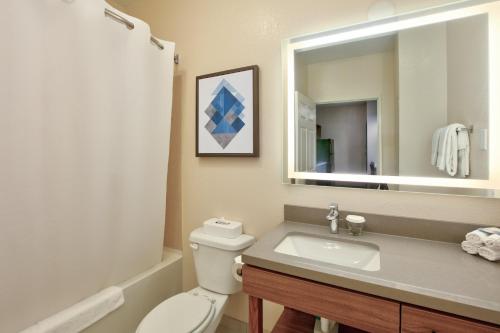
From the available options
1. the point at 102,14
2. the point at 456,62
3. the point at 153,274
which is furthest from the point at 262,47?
the point at 153,274

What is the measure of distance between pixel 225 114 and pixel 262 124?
0.27 meters

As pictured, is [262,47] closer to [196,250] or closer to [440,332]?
[196,250]

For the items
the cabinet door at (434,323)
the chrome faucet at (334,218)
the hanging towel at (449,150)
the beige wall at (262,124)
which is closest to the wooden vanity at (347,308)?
the cabinet door at (434,323)

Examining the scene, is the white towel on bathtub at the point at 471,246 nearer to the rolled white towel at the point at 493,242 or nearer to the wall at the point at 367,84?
the rolled white towel at the point at 493,242

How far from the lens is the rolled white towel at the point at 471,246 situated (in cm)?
94

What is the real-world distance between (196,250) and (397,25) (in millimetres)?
1585

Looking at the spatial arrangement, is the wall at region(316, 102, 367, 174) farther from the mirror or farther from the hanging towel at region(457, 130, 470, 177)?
the hanging towel at region(457, 130, 470, 177)

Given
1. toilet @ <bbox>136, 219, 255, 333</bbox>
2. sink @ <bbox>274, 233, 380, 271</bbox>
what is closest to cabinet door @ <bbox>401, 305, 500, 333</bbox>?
sink @ <bbox>274, 233, 380, 271</bbox>

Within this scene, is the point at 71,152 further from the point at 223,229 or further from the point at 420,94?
the point at 420,94

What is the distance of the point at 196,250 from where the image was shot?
1.50m

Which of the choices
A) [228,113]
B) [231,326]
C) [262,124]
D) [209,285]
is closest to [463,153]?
[262,124]

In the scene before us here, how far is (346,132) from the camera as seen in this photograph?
1.30 meters

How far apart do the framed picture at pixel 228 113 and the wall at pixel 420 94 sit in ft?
2.47

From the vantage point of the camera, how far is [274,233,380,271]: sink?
1081 millimetres
